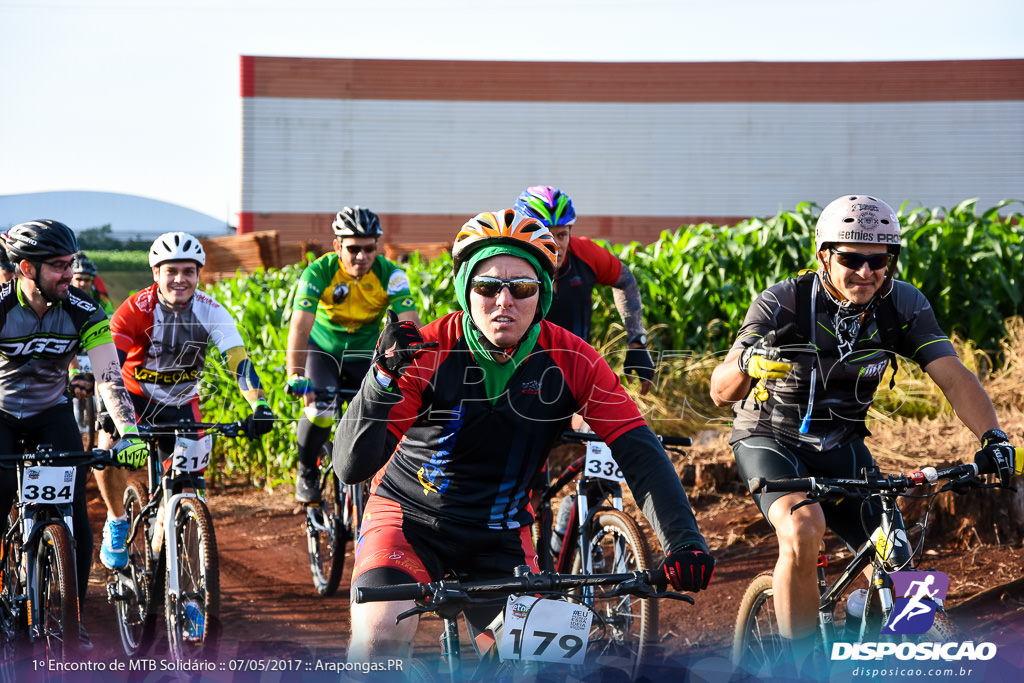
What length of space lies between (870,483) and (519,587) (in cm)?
189

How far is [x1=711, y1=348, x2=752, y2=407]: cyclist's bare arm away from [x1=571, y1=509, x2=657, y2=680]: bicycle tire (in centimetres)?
111

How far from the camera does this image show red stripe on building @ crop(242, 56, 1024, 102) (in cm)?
3064

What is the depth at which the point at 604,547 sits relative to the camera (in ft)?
18.3

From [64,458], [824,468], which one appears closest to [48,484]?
[64,458]

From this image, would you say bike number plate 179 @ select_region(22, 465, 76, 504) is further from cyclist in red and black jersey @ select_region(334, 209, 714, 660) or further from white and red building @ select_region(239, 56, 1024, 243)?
white and red building @ select_region(239, 56, 1024, 243)

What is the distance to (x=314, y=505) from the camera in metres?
7.34

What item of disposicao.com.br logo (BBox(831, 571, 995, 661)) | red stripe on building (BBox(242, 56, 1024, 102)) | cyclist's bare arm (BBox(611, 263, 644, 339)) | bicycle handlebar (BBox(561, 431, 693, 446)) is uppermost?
red stripe on building (BBox(242, 56, 1024, 102))

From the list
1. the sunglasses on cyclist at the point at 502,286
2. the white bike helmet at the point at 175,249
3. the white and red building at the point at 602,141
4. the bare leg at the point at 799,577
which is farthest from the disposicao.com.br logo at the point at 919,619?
the white and red building at the point at 602,141

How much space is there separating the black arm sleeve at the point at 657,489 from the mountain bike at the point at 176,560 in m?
2.99

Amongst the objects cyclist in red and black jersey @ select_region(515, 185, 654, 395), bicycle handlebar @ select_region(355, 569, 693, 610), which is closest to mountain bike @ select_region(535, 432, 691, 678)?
cyclist in red and black jersey @ select_region(515, 185, 654, 395)

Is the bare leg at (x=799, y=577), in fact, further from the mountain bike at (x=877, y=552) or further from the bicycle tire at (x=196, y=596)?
the bicycle tire at (x=196, y=596)

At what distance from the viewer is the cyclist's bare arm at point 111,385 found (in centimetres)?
546

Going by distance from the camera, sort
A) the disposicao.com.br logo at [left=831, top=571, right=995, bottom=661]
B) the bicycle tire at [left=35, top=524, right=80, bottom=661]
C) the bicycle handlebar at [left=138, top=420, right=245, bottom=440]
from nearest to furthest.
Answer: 1. the disposicao.com.br logo at [left=831, top=571, right=995, bottom=661]
2. the bicycle tire at [left=35, top=524, right=80, bottom=661]
3. the bicycle handlebar at [left=138, top=420, right=245, bottom=440]

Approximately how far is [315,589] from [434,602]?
499cm
